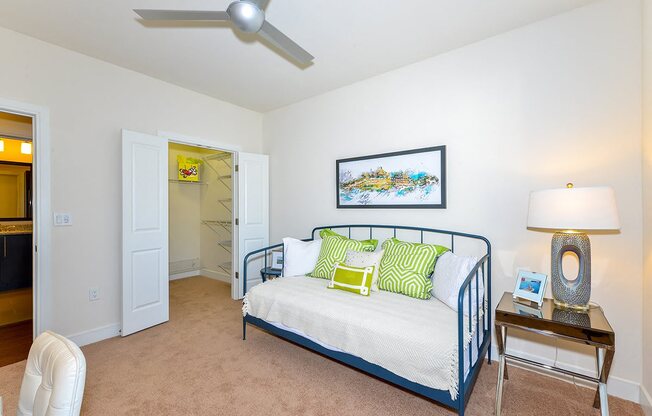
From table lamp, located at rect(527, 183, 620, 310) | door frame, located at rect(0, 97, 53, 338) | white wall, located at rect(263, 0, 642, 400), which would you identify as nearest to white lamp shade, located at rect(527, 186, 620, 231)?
table lamp, located at rect(527, 183, 620, 310)

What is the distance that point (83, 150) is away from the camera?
8.57 ft

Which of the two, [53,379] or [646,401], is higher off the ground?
[53,379]

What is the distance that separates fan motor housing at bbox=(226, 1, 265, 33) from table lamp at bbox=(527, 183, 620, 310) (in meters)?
1.95

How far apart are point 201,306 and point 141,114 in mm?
Answer: 2264

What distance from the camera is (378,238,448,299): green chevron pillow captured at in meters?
2.21

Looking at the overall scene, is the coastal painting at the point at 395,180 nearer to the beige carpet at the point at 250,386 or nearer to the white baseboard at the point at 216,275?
the beige carpet at the point at 250,386

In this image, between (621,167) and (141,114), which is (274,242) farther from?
(621,167)

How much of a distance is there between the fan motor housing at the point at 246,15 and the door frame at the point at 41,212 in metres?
2.00

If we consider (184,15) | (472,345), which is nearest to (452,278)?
(472,345)

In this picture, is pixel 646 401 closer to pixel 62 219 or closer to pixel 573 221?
pixel 573 221

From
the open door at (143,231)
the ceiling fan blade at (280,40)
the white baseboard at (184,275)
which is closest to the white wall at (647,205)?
the ceiling fan blade at (280,40)

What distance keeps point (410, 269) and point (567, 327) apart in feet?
3.23

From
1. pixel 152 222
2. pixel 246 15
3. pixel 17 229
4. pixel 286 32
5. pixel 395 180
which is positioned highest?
pixel 286 32

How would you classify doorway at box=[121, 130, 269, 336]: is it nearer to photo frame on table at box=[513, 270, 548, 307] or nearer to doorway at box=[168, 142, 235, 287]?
doorway at box=[168, 142, 235, 287]
